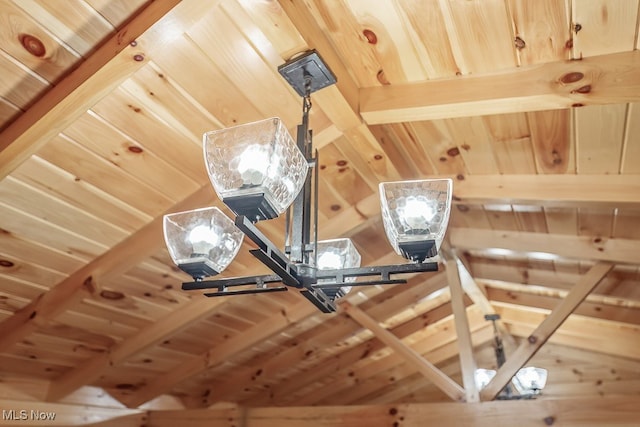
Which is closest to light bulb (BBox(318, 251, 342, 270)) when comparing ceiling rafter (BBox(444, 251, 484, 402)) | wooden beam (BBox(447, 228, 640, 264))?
wooden beam (BBox(447, 228, 640, 264))

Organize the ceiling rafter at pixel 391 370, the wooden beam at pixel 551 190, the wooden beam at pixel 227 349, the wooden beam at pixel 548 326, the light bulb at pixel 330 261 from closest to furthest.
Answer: the light bulb at pixel 330 261 < the wooden beam at pixel 551 190 < the wooden beam at pixel 548 326 < the wooden beam at pixel 227 349 < the ceiling rafter at pixel 391 370

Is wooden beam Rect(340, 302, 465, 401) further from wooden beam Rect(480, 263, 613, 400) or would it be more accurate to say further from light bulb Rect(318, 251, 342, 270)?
light bulb Rect(318, 251, 342, 270)

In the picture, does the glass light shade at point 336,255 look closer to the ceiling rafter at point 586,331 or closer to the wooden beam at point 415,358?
the wooden beam at point 415,358

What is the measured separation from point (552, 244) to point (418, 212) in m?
1.68

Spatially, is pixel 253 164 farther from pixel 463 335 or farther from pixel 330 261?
pixel 463 335

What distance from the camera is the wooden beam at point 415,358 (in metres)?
3.04

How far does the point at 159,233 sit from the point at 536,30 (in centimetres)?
162

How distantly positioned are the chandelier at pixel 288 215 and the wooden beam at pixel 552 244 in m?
1.40

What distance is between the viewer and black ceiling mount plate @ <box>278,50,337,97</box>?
4.59 ft

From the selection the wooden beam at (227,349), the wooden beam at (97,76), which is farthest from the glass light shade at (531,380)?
the wooden beam at (97,76)

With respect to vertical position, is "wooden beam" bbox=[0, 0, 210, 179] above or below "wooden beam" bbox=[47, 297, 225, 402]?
above

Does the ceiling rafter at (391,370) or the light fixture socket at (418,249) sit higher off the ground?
the ceiling rafter at (391,370)

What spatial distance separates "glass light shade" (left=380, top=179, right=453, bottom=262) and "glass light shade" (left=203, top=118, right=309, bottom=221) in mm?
291

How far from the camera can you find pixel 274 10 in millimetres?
1295
